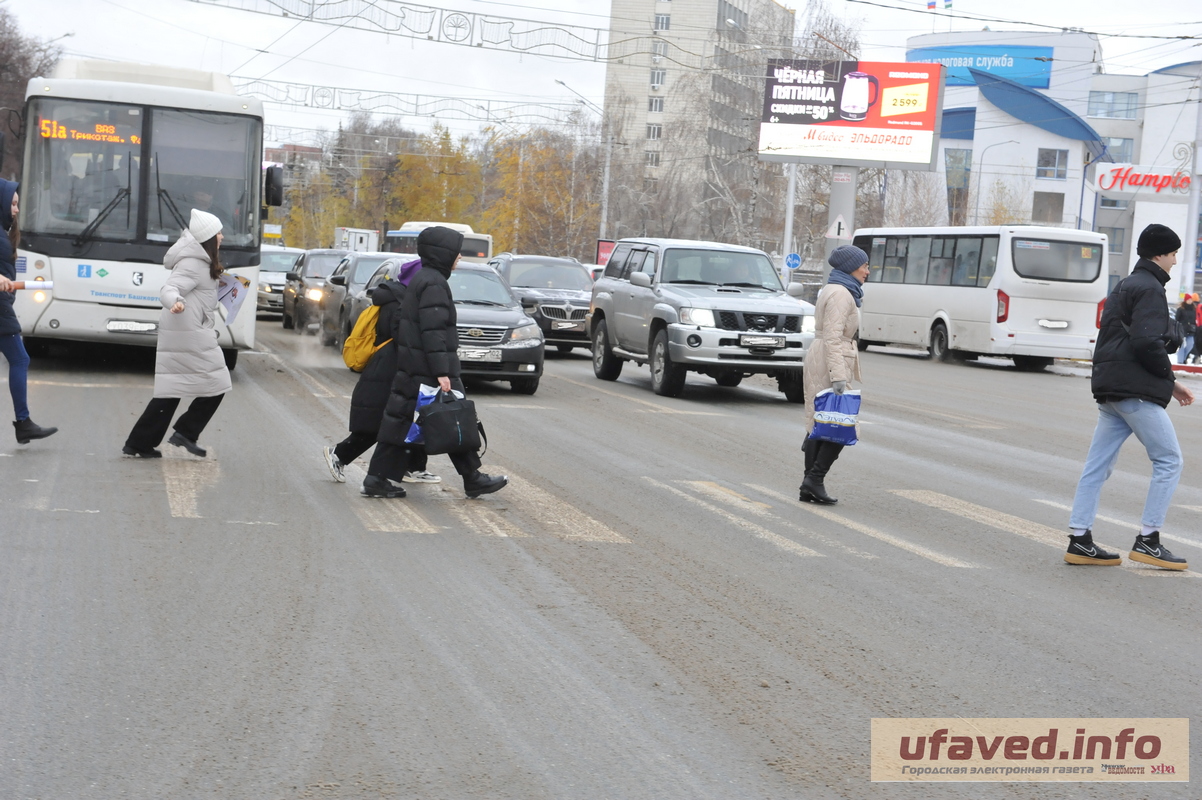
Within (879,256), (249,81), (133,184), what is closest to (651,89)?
(249,81)

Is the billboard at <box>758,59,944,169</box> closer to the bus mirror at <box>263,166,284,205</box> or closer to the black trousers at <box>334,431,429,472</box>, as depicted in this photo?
the bus mirror at <box>263,166,284,205</box>

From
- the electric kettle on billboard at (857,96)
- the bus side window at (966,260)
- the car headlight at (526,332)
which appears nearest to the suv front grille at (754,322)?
the car headlight at (526,332)

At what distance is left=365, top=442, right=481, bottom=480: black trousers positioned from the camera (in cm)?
897

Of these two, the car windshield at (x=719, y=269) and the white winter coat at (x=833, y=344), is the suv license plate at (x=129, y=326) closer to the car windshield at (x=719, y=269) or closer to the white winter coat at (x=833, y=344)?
the car windshield at (x=719, y=269)

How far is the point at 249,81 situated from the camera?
143 ft

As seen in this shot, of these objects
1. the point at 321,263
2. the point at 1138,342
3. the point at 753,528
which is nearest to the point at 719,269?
the point at 753,528

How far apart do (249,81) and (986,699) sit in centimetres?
4186

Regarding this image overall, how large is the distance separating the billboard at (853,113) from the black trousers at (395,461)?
130ft

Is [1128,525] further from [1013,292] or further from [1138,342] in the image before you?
[1013,292]

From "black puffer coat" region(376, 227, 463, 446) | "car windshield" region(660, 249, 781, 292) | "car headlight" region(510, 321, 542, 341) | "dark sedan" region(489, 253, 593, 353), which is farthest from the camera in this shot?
"dark sedan" region(489, 253, 593, 353)

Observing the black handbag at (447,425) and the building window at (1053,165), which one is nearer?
the black handbag at (447,425)

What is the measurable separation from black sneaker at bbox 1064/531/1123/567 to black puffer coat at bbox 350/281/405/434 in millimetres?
4375

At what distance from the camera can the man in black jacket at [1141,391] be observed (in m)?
7.58

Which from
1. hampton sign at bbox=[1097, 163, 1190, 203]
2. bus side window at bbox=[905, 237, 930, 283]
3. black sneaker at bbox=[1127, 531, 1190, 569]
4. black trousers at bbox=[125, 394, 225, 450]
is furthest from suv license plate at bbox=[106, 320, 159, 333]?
hampton sign at bbox=[1097, 163, 1190, 203]
